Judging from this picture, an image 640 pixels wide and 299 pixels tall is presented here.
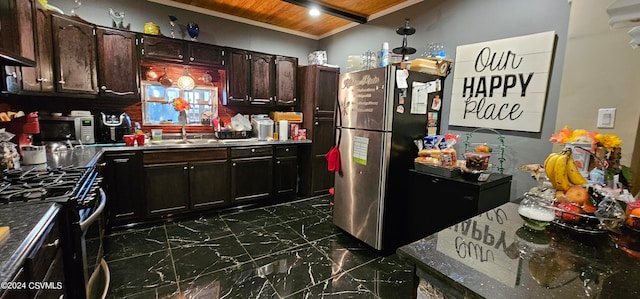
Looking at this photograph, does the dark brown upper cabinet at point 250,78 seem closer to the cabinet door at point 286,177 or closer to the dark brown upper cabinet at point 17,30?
the cabinet door at point 286,177

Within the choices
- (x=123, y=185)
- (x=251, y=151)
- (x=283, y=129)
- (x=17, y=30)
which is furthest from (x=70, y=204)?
(x=283, y=129)

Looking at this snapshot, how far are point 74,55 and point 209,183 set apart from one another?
72.6 inches

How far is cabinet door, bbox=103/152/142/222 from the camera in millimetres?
2820

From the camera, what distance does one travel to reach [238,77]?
378 cm

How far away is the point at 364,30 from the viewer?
4.03 m

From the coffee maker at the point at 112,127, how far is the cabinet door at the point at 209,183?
79cm

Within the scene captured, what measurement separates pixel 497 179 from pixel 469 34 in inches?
60.0

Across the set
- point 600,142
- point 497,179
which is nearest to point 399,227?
point 497,179

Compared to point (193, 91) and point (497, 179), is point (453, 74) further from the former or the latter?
point (193, 91)

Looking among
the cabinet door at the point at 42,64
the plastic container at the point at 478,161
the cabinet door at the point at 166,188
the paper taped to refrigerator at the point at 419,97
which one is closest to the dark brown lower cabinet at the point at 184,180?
the cabinet door at the point at 166,188

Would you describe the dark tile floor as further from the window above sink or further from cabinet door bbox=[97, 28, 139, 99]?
cabinet door bbox=[97, 28, 139, 99]

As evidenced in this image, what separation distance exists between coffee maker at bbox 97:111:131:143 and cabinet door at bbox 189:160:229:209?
31.3 inches

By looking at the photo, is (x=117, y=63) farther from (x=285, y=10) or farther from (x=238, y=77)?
(x=285, y=10)

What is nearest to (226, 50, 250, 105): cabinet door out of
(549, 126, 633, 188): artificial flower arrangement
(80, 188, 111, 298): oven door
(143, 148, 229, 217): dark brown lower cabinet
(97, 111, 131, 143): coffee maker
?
(143, 148, 229, 217): dark brown lower cabinet
